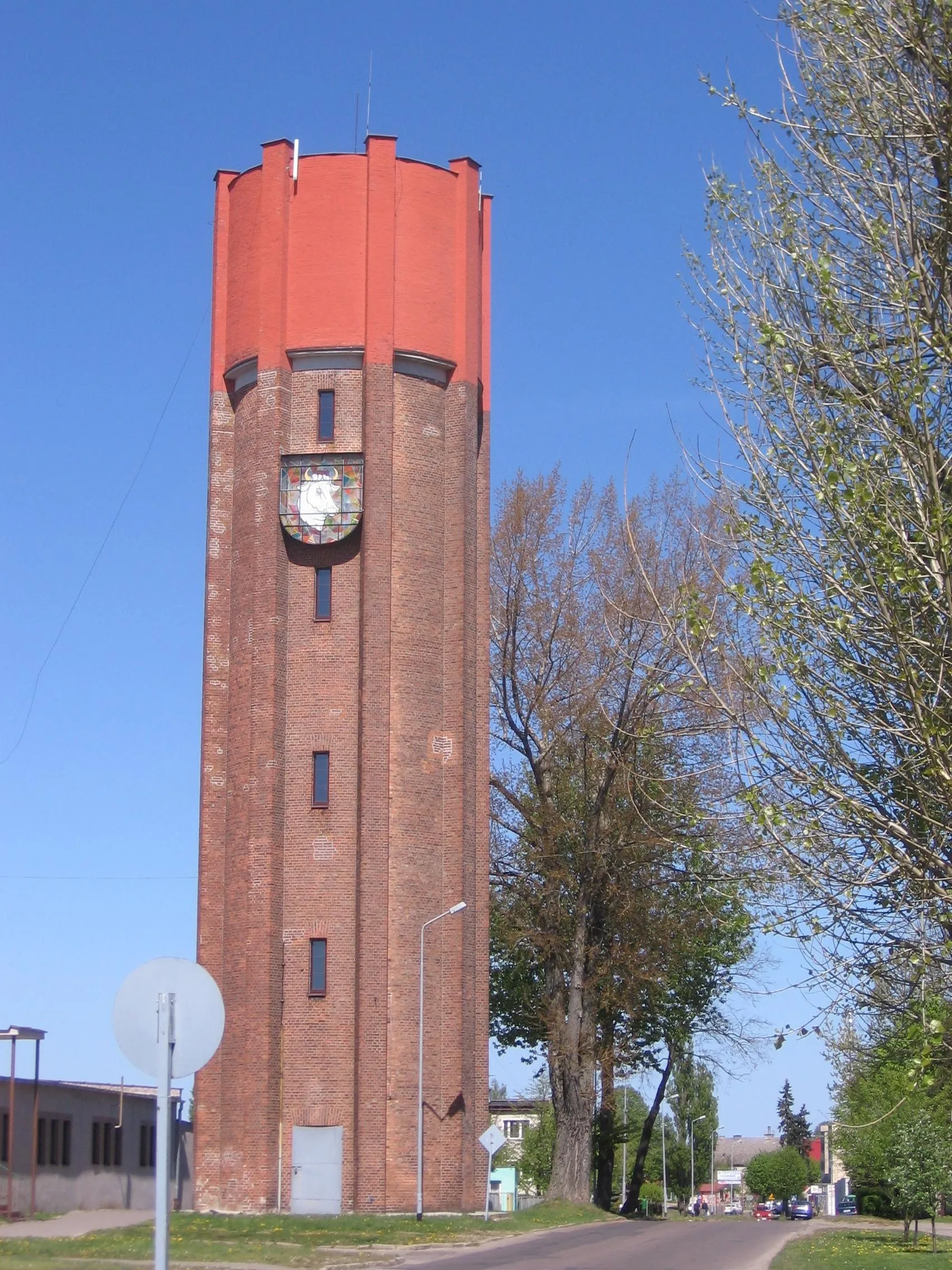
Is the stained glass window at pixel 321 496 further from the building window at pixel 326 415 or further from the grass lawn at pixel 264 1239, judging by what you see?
the grass lawn at pixel 264 1239

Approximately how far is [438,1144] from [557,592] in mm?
16162

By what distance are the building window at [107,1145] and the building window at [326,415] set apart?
1855 cm

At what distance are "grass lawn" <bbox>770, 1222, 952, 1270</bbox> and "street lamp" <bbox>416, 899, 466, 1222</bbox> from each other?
817 centimetres

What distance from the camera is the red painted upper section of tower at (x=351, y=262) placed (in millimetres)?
41812

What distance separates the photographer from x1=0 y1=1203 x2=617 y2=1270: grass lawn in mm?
24578

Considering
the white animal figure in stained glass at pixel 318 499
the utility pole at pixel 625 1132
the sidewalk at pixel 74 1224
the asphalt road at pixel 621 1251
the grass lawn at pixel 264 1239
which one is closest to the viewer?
the grass lawn at pixel 264 1239

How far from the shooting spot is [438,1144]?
1518 inches

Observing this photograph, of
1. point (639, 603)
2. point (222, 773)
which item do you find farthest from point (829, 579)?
point (222, 773)

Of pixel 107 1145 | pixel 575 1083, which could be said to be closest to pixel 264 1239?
pixel 107 1145

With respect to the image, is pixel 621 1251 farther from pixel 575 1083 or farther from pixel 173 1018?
pixel 173 1018

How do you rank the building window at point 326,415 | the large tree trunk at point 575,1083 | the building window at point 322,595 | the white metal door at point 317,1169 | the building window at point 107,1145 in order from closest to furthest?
1. the white metal door at point 317,1169
2. the building window at point 322,595
3. the building window at point 326,415
4. the building window at point 107,1145
5. the large tree trunk at point 575,1083

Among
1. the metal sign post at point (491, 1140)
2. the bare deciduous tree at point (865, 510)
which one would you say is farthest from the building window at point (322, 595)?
the bare deciduous tree at point (865, 510)

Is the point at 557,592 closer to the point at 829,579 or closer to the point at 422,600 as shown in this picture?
the point at 422,600

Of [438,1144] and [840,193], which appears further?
[438,1144]
